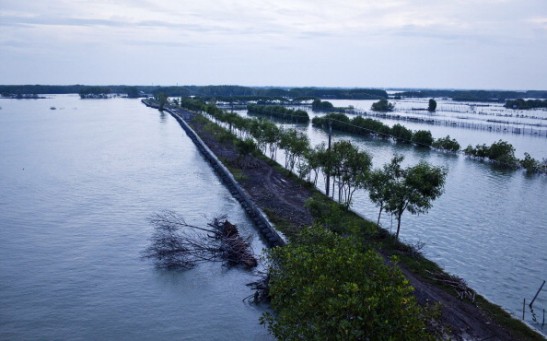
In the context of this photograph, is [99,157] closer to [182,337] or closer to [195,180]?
[195,180]

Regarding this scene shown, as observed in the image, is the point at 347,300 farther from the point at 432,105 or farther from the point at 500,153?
the point at 432,105

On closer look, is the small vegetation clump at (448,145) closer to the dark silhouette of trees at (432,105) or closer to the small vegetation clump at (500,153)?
the small vegetation clump at (500,153)

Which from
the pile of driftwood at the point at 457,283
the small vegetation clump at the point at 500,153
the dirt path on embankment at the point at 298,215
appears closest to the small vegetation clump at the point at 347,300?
the dirt path on embankment at the point at 298,215

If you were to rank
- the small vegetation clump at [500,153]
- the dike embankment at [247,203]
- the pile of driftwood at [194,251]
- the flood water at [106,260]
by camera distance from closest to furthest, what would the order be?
the flood water at [106,260] < the pile of driftwood at [194,251] < the dike embankment at [247,203] < the small vegetation clump at [500,153]

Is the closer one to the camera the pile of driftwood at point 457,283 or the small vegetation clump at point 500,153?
the pile of driftwood at point 457,283

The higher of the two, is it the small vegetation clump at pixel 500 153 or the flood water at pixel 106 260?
the small vegetation clump at pixel 500 153

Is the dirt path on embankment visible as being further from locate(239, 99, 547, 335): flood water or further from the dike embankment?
locate(239, 99, 547, 335): flood water
